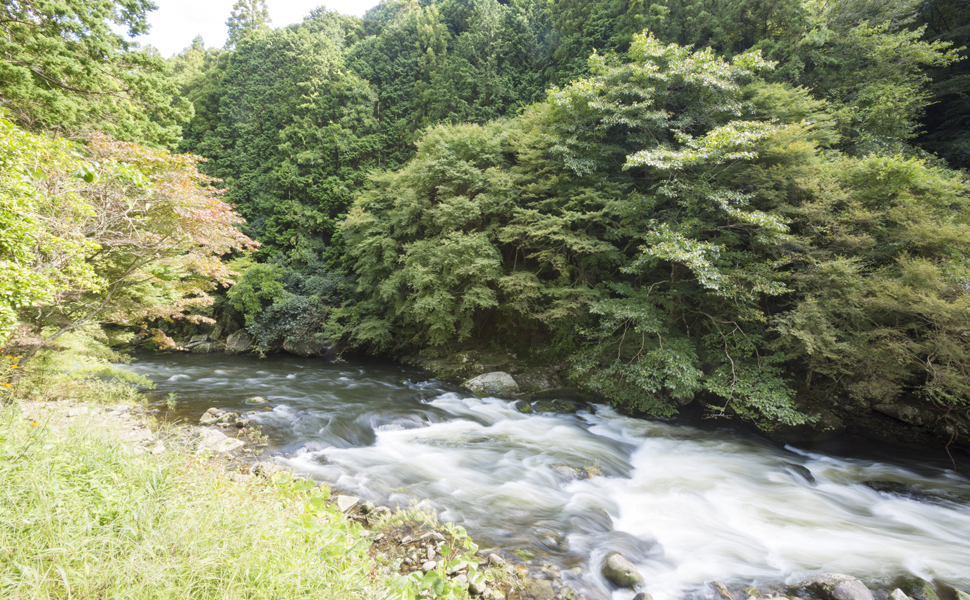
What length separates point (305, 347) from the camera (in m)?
15.4

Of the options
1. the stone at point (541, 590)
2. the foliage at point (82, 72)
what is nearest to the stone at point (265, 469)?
the stone at point (541, 590)

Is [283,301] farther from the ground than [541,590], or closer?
farther from the ground

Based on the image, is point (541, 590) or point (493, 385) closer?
point (541, 590)

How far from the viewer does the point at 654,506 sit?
17.5 ft

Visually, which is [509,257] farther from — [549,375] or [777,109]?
[777,109]

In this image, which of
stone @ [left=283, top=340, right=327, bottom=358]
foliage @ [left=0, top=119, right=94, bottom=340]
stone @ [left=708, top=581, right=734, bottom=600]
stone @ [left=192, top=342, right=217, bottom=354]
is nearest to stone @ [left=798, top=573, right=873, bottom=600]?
stone @ [left=708, top=581, right=734, bottom=600]

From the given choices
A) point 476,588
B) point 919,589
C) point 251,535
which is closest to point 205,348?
point 251,535

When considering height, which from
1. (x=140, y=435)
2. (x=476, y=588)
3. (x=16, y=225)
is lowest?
(x=140, y=435)

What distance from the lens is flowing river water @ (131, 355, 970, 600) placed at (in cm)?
417

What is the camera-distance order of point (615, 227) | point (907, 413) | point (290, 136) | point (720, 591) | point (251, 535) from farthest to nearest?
1. point (290, 136)
2. point (615, 227)
3. point (907, 413)
4. point (720, 591)
5. point (251, 535)

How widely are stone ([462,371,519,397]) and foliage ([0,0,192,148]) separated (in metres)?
9.37

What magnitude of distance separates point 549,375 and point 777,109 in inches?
347

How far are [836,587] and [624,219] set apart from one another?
7.23m

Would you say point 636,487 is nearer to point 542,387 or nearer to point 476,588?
point 476,588
